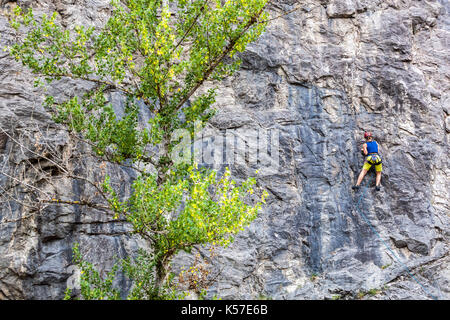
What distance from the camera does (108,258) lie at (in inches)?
462

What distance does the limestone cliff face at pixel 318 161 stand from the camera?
11.8m

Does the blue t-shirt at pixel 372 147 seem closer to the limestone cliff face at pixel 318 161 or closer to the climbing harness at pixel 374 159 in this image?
the climbing harness at pixel 374 159

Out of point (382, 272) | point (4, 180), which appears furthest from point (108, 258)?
point (382, 272)

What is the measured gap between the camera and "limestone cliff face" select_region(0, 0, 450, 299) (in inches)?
464

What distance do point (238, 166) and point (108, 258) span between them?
15.9ft

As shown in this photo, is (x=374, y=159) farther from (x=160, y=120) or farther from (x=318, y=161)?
(x=160, y=120)

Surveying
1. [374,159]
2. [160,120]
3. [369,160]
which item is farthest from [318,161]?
[160,120]

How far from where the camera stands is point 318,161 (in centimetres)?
1393

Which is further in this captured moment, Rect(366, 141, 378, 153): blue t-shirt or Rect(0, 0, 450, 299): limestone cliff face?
Rect(366, 141, 378, 153): blue t-shirt

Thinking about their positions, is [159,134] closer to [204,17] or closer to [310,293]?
[204,17]

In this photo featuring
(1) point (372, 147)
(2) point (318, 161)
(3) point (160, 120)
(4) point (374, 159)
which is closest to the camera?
(3) point (160, 120)

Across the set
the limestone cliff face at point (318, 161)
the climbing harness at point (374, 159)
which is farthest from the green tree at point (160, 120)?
the climbing harness at point (374, 159)

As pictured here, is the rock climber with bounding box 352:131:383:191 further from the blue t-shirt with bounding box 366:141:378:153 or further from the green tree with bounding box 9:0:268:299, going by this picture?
the green tree with bounding box 9:0:268:299

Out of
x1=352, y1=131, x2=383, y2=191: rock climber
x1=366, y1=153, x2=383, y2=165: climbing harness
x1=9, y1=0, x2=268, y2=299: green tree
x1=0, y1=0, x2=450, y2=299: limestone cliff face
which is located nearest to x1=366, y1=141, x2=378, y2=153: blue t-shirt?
x1=352, y1=131, x2=383, y2=191: rock climber
